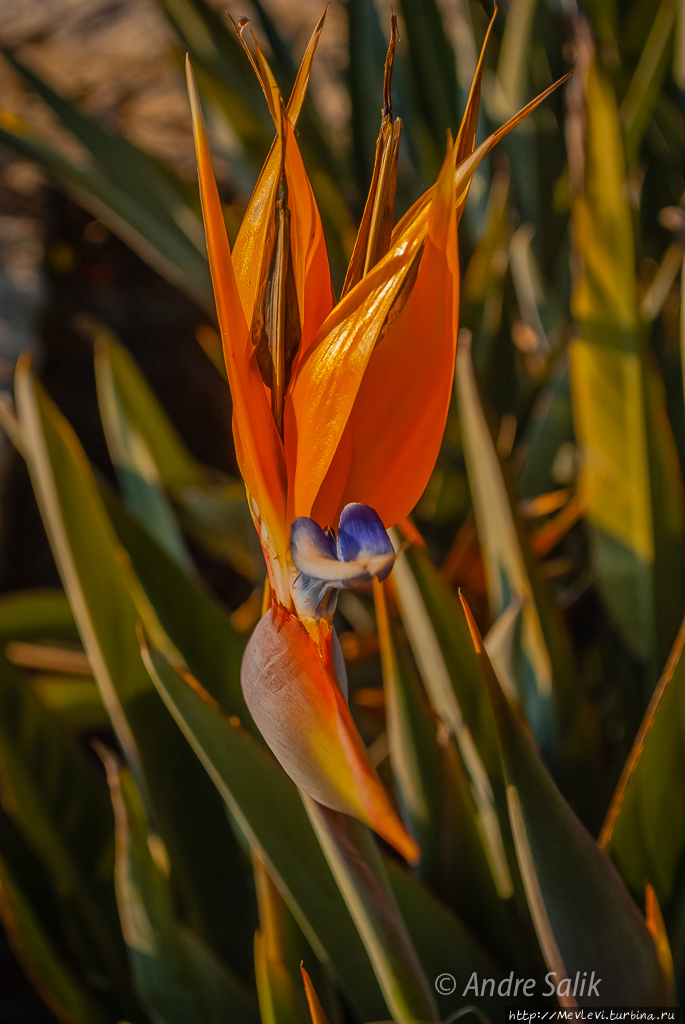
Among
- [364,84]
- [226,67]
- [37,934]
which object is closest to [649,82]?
[364,84]

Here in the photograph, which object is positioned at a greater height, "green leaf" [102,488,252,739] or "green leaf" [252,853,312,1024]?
"green leaf" [102,488,252,739]

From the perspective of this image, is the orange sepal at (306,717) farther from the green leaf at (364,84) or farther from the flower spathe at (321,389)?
the green leaf at (364,84)

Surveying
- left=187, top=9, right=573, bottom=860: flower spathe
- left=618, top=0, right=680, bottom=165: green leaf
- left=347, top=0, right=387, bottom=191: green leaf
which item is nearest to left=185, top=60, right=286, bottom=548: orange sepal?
left=187, top=9, right=573, bottom=860: flower spathe

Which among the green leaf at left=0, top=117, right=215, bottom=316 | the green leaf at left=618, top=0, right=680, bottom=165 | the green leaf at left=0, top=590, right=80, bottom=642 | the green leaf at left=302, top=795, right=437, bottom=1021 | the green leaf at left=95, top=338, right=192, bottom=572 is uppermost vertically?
the green leaf at left=0, top=117, right=215, bottom=316

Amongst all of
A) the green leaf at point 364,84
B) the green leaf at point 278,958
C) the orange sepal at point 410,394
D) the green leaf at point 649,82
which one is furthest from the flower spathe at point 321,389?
the green leaf at point 364,84

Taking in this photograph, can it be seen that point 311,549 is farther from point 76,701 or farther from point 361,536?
point 76,701

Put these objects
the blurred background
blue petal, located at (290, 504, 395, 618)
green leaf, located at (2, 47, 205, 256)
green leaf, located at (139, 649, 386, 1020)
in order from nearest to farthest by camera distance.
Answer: blue petal, located at (290, 504, 395, 618) → green leaf, located at (139, 649, 386, 1020) → the blurred background → green leaf, located at (2, 47, 205, 256)

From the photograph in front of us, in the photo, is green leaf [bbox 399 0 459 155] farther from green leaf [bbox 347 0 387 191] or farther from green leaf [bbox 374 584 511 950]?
green leaf [bbox 374 584 511 950]

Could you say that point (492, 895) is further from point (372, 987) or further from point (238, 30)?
point (238, 30)

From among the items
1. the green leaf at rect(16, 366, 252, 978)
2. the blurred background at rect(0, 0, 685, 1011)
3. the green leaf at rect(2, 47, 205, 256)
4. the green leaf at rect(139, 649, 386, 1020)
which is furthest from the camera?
the green leaf at rect(2, 47, 205, 256)
